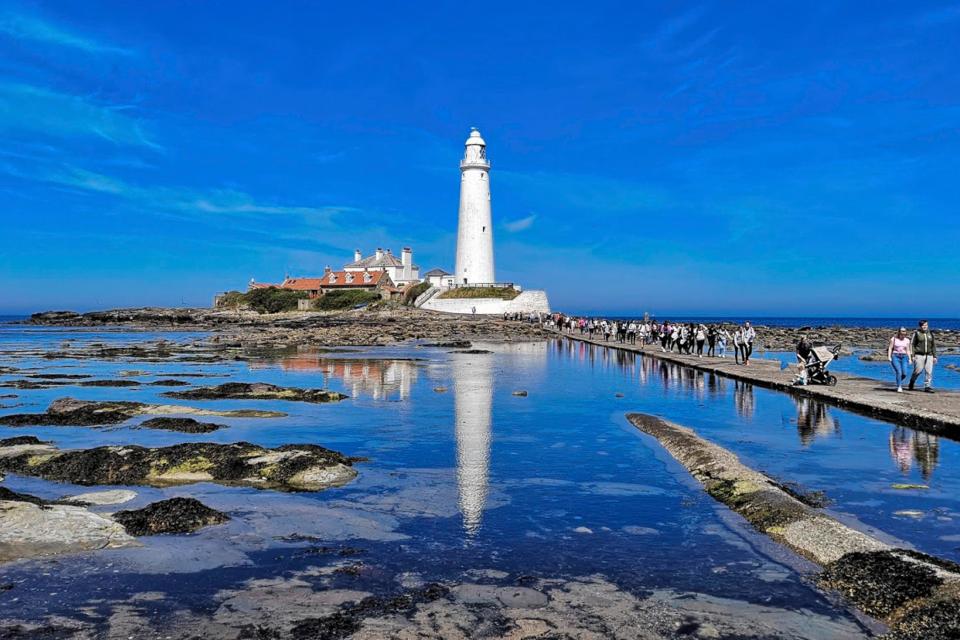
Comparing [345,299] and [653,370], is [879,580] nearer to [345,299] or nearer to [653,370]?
[653,370]

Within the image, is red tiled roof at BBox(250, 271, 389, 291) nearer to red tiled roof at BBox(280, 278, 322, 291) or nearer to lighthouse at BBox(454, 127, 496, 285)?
red tiled roof at BBox(280, 278, 322, 291)

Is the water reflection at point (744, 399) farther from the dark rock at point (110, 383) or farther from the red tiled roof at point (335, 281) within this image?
the red tiled roof at point (335, 281)

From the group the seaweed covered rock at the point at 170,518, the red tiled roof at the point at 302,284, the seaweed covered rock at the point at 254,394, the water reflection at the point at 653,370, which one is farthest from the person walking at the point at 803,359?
the red tiled roof at the point at 302,284

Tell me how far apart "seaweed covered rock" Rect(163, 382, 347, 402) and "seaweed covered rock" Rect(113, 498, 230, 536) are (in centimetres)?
1216

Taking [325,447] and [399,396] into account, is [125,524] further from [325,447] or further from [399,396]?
[399,396]

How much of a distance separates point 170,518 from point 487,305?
8816 cm

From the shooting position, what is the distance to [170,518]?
8.87 m

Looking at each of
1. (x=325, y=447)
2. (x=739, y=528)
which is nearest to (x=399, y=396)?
(x=325, y=447)

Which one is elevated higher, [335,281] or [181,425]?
[335,281]

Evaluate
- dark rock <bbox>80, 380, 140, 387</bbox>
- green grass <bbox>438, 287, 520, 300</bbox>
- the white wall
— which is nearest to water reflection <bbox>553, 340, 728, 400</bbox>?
dark rock <bbox>80, 380, 140, 387</bbox>

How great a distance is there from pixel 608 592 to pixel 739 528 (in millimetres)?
2828

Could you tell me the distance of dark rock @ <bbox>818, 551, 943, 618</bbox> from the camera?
640 cm

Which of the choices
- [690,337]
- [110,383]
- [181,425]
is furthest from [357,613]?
[690,337]

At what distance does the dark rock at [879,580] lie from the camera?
640 centimetres
